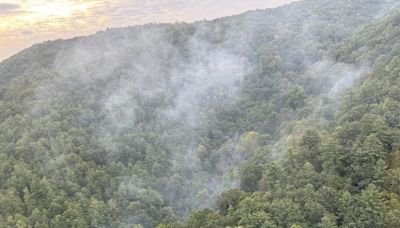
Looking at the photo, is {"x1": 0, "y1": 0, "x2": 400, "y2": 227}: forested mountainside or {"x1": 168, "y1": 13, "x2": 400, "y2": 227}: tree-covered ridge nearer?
{"x1": 168, "y1": 13, "x2": 400, "y2": 227}: tree-covered ridge

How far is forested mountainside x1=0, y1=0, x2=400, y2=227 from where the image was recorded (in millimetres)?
64750

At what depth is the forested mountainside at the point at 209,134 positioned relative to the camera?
6475 cm

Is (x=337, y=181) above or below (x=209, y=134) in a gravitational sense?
above

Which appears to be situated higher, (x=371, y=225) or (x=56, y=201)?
(x=371, y=225)

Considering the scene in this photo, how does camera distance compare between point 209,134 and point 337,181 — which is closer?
point 337,181

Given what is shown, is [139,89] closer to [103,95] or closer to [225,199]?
[103,95]

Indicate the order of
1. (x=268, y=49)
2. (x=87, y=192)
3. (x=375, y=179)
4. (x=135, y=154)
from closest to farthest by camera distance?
(x=375, y=179) → (x=87, y=192) → (x=135, y=154) → (x=268, y=49)

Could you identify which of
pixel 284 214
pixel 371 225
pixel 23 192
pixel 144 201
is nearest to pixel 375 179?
pixel 371 225

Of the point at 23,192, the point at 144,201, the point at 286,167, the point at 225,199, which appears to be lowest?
the point at 144,201

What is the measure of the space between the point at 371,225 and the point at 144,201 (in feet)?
203

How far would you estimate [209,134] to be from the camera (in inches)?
5906

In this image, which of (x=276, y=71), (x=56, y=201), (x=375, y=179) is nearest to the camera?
(x=375, y=179)

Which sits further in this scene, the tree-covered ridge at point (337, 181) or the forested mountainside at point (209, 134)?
the forested mountainside at point (209, 134)

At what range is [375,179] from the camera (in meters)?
61.3
